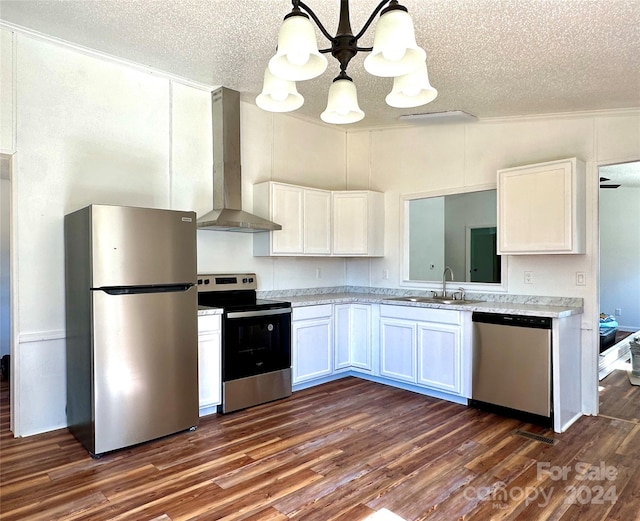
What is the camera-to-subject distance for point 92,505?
2.22m

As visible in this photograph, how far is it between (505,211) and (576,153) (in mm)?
764

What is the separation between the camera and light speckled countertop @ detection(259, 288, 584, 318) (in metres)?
3.35

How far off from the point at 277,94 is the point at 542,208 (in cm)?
250

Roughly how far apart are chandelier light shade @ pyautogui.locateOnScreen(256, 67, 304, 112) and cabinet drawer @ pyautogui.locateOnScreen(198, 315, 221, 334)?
6.11 ft

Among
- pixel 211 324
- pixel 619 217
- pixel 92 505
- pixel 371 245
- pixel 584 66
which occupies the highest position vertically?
pixel 584 66

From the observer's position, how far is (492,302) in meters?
4.02

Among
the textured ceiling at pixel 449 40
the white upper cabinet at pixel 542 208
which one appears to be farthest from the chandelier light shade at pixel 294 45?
the white upper cabinet at pixel 542 208

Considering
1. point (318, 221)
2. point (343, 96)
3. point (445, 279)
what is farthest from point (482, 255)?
point (343, 96)

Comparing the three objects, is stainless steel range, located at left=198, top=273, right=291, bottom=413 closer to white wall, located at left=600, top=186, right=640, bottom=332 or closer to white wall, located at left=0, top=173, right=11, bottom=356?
white wall, located at left=0, top=173, right=11, bottom=356

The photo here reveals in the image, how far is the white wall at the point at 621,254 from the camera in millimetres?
7402

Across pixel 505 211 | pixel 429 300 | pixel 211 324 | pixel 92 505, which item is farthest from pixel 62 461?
pixel 505 211

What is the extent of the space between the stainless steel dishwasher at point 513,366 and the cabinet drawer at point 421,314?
20 cm

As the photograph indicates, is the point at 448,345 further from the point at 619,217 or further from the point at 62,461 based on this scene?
the point at 619,217

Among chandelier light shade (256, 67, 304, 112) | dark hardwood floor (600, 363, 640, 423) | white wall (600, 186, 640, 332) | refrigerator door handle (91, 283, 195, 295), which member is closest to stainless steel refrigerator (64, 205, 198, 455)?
refrigerator door handle (91, 283, 195, 295)
